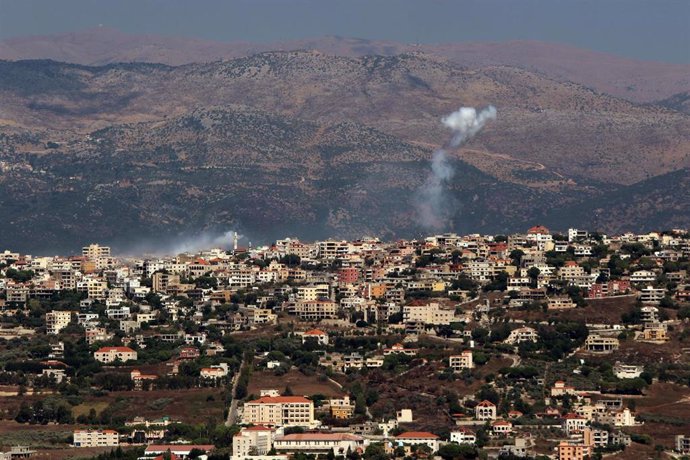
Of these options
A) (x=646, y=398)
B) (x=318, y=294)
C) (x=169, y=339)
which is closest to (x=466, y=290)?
(x=318, y=294)

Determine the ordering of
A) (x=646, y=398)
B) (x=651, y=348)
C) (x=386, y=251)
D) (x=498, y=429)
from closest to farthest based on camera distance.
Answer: (x=498, y=429) → (x=646, y=398) → (x=651, y=348) → (x=386, y=251)

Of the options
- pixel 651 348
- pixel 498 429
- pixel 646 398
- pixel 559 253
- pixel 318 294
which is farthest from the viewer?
pixel 559 253

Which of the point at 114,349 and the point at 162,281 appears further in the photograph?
the point at 162,281

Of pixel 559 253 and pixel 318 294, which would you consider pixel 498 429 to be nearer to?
pixel 318 294

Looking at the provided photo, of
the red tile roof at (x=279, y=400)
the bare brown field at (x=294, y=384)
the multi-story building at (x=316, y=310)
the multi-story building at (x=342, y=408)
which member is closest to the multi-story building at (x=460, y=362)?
the bare brown field at (x=294, y=384)

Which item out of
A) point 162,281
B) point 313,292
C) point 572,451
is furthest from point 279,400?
point 162,281

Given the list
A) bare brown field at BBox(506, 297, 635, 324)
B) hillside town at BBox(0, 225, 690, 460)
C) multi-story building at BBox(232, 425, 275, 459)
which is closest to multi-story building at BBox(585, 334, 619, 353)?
hillside town at BBox(0, 225, 690, 460)

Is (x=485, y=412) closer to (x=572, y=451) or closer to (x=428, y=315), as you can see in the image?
(x=572, y=451)
